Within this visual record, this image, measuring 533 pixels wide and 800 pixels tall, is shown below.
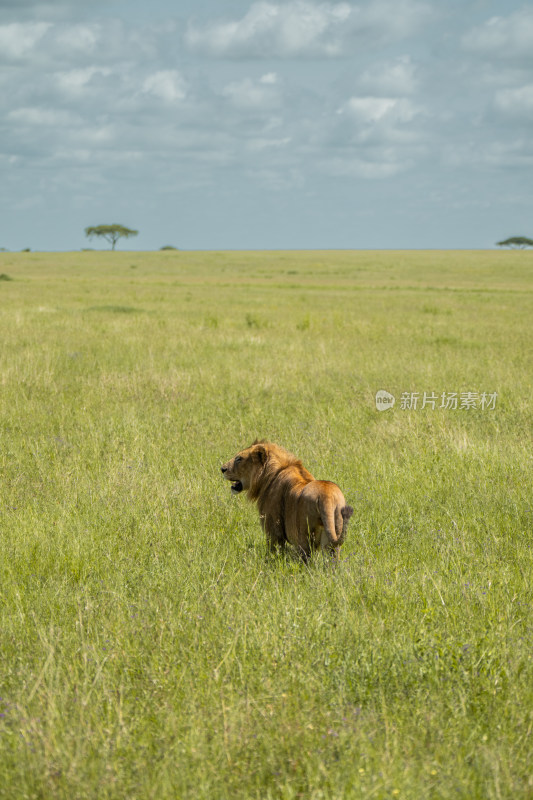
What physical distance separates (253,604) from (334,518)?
2.30ft

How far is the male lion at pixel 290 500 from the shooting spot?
4133 millimetres

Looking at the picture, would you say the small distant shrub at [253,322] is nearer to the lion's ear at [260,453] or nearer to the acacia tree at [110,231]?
the lion's ear at [260,453]

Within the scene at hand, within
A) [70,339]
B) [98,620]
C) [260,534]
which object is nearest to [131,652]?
[98,620]

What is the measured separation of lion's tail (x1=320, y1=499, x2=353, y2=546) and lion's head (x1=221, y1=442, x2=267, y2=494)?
3.12 ft

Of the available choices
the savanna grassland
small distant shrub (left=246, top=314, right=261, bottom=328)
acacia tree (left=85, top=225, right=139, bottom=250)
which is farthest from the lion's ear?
acacia tree (left=85, top=225, right=139, bottom=250)

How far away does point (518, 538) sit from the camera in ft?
17.0

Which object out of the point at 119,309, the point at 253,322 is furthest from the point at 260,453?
the point at 119,309

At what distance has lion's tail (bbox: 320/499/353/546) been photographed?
406 cm

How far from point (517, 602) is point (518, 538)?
1300 millimetres

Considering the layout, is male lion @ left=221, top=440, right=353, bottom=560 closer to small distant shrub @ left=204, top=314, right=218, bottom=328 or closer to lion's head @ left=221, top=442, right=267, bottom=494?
lion's head @ left=221, top=442, right=267, bottom=494

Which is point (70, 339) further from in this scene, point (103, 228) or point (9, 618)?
point (103, 228)

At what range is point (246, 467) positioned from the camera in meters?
5.06

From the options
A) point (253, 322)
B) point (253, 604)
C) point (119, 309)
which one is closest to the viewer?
point (253, 604)

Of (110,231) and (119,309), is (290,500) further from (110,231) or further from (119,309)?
(110,231)
